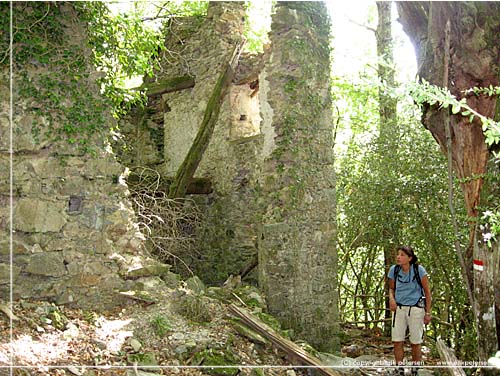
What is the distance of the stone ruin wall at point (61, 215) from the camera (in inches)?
196

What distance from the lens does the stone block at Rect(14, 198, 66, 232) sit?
5016 millimetres

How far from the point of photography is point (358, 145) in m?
8.37

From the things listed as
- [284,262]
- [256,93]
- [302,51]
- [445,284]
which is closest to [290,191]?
[284,262]

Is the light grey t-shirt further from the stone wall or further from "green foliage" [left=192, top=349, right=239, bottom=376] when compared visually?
"green foliage" [left=192, top=349, right=239, bottom=376]

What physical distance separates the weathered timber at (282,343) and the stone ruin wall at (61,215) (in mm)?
1260

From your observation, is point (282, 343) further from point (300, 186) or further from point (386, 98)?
point (386, 98)

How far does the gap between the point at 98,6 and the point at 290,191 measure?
10.4 ft

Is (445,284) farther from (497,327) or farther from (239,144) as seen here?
(239,144)

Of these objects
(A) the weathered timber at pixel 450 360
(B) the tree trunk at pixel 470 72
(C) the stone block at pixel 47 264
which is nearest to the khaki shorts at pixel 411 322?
(A) the weathered timber at pixel 450 360

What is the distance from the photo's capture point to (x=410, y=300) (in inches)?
212

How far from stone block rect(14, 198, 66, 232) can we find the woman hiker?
3.58 metres

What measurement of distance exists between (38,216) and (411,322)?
4048 mm

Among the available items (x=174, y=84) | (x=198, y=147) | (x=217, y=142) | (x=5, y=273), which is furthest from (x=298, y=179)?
(x=174, y=84)

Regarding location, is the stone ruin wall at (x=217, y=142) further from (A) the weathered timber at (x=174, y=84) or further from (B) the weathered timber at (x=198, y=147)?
(B) the weathered timber at (x=198, y=147)
